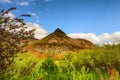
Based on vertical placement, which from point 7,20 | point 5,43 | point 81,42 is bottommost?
point 5,43

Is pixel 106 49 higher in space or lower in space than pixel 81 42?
lower

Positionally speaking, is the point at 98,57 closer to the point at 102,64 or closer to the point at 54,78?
the point at 102,64

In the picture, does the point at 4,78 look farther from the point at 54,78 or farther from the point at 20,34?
the point at 54,78

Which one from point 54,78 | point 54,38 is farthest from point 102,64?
point 54,38

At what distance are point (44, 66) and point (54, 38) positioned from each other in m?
66.9

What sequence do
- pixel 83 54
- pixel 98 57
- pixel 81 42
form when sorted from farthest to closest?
pixel 81 42 → pixel 83 54 → pixel 98 57

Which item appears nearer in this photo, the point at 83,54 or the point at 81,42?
the point at 83,54

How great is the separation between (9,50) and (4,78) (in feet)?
1.92

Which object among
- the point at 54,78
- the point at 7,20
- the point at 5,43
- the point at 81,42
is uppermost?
the point at 81,42

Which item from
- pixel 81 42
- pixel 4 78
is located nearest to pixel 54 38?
pixel 81 42

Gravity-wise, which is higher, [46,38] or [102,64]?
[46,38]

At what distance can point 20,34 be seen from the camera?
5.62 metres

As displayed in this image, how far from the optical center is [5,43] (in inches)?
216

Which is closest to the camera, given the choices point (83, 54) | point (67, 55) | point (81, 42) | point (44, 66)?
point (44, 66)
